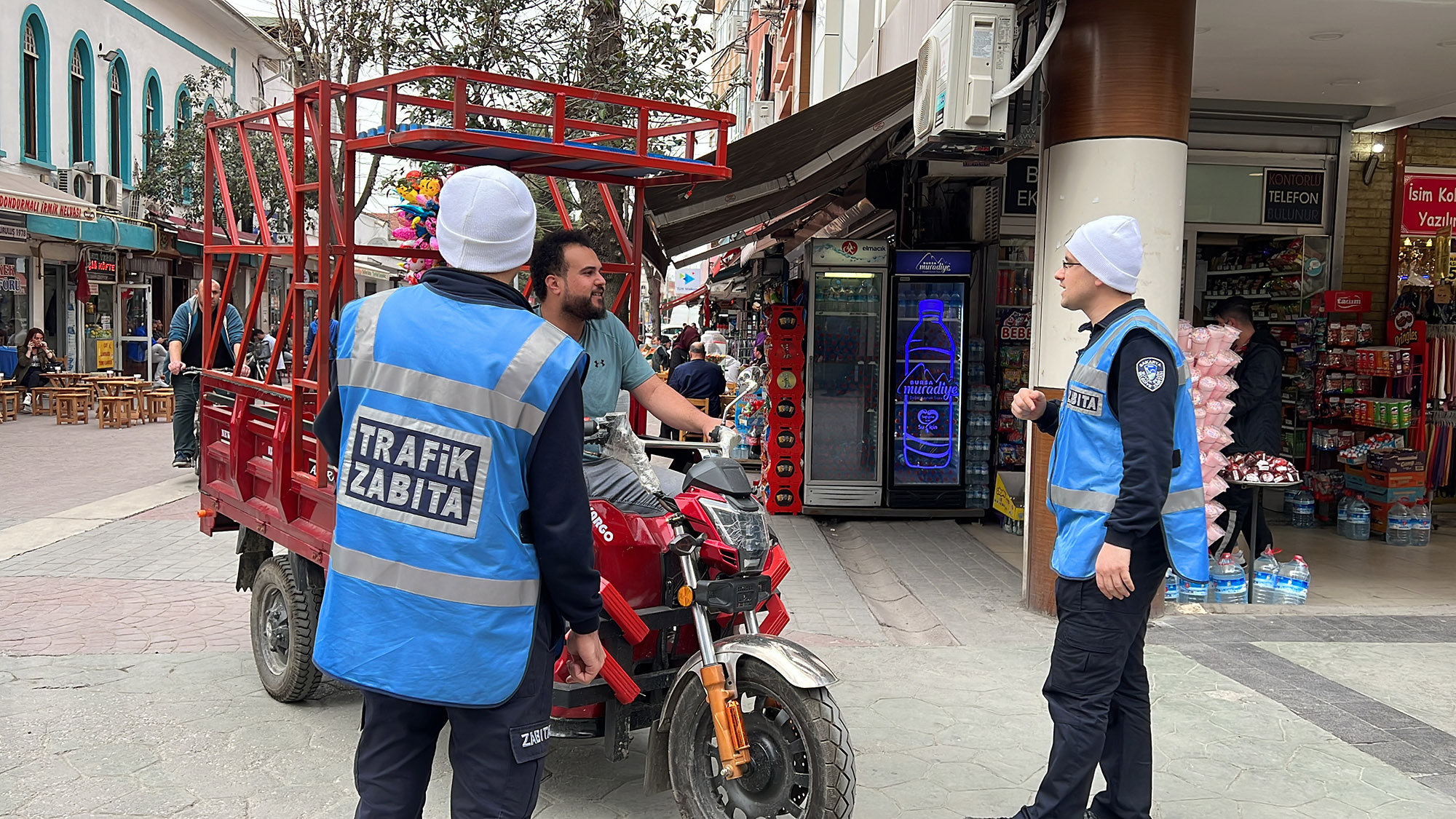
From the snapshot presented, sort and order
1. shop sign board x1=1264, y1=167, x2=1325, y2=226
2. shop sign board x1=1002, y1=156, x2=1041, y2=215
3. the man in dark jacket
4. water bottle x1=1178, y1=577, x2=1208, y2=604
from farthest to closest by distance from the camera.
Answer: shop sign board x1=1264, y1=167, x2=1325, y2=226, shop sign board x1=1002, y1=156, x2=1041, y2=215, the man in dark jacket, water bottle x1=1178, y1=577, x2=1208, y2=604

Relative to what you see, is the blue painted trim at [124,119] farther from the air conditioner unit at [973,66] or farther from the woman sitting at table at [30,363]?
the air conditioner unit at [973,66]

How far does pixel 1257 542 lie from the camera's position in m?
7.15

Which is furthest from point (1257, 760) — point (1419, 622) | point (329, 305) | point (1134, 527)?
point (329, 305)

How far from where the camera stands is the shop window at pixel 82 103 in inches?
829

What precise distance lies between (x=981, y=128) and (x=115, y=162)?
22.3 meters

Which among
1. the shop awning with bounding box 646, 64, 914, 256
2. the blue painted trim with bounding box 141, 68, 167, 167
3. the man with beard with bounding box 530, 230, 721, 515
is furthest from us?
the blue painted trim with bounding box 141, 68, 167, 167

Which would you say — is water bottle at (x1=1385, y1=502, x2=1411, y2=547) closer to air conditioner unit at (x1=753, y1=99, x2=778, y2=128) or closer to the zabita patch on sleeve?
the zabita patch on sleeve

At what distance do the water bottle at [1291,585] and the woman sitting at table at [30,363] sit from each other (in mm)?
17887

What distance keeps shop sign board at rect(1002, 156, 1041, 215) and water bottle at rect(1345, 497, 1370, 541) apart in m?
3.47

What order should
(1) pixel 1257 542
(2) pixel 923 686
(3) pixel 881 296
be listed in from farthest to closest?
(3) pixel 881 296 < (1) pixel 1257 542 < (2) pixel 923 686

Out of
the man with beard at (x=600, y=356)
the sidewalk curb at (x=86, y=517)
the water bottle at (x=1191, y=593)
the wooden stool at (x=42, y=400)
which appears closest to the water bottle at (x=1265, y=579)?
the water bottle at (x=1191, y=593)

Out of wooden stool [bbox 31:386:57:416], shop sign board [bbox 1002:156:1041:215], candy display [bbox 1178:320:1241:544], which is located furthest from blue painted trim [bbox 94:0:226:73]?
candy display [bbox 1178:320:1241:544]

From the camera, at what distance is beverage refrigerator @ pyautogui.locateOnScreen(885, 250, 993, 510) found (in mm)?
9438

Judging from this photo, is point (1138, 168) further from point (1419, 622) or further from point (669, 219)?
point (669, 219)
